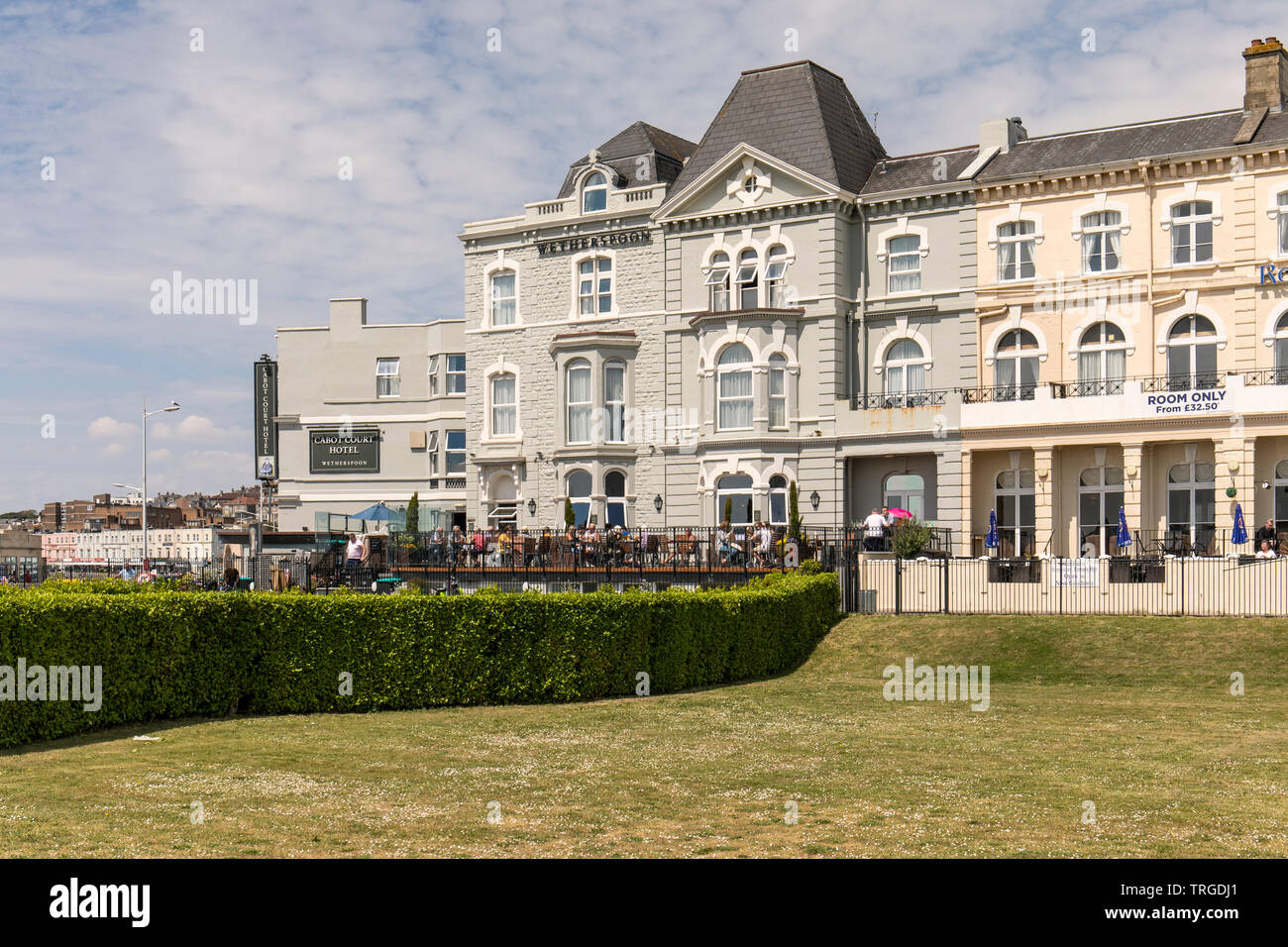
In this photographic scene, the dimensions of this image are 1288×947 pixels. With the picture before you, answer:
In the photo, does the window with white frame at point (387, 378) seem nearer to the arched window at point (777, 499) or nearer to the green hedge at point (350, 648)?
the arched window at point (777, 499)

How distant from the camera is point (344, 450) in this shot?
181 ft

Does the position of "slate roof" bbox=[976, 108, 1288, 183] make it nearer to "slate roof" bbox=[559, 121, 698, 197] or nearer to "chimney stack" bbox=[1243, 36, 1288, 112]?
"chimney stack" bbox=[1243, 36, 1288, 112]

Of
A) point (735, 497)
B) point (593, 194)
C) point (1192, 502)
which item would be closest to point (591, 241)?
point (593, 194)

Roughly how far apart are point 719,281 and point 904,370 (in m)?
6.54

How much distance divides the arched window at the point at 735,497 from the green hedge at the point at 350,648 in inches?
680

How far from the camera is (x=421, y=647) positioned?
2011 centimetres

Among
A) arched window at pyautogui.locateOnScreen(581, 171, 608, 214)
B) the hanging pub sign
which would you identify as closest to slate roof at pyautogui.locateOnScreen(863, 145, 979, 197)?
arched window at pyautogui.locateOnScreen(581, 171, 608, 214)

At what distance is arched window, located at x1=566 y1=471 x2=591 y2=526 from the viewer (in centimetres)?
4484

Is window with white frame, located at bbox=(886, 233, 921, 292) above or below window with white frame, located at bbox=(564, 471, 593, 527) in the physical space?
above

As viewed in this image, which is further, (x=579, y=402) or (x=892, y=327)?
(x=579, y=402)

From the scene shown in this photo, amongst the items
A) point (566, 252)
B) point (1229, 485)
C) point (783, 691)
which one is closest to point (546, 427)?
point (566, 252)

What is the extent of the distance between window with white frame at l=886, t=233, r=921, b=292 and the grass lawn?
20.3 m

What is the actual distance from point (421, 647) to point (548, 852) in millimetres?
10897

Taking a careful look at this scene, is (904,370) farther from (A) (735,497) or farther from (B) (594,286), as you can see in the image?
(B) (594,286)
